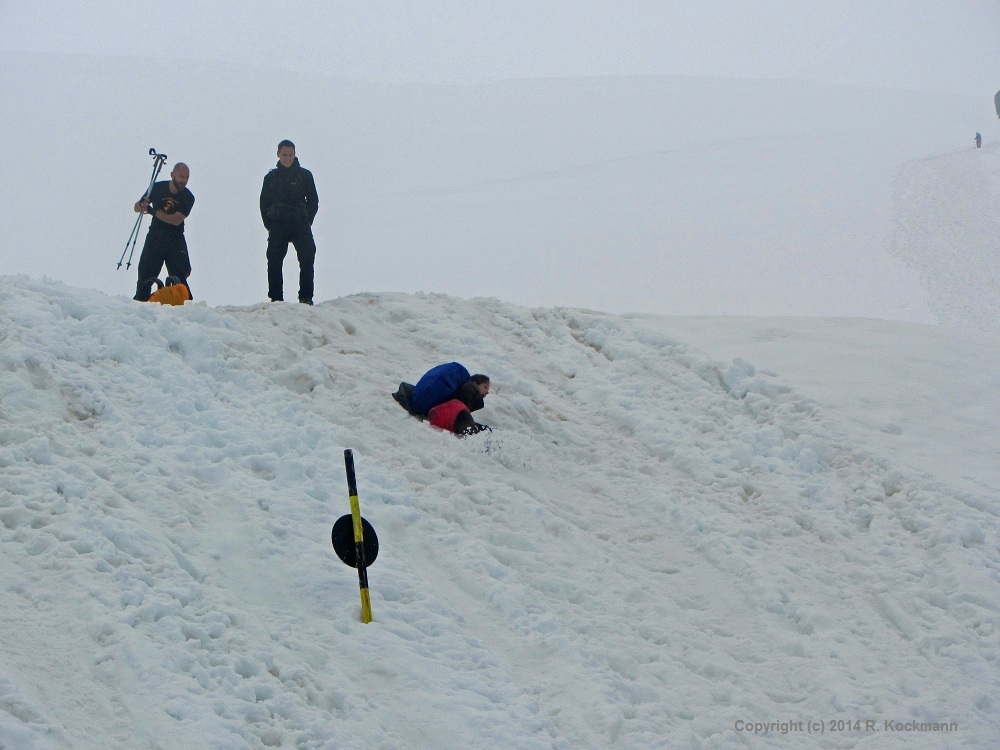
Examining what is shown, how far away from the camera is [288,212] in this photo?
10148 mm

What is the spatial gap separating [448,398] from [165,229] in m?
4.14

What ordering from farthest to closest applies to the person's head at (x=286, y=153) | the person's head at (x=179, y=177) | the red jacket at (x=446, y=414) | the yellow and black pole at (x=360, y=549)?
the person's head at (x=179, y=177) → the person's head at (x=286, y=153) → the red jacket at (x=446, y=414) → the yellow and black pole at (x=360, y=549)

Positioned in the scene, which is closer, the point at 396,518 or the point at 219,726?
the point at 219,726

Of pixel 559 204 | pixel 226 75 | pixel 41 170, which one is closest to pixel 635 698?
pixel 559 204

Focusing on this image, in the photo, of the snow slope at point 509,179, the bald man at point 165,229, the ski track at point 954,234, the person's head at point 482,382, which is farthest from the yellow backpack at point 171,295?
the snow slope at point 509,179

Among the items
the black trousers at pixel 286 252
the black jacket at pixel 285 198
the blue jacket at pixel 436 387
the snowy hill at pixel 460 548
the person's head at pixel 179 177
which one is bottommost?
the snowy hill at pixel 460 548

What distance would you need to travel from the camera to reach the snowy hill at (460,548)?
4695 millimetres

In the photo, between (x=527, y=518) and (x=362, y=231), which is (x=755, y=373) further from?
(x=362, y=231)

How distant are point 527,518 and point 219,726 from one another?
312 centimetres

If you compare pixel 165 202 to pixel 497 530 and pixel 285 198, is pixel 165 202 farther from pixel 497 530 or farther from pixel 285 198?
pixel 497 530

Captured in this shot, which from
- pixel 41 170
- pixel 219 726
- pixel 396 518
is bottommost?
pixel 219 726

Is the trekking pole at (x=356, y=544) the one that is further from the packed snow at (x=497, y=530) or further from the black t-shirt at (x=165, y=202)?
the black t-shirt at (x=165, y=202)

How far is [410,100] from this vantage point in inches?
2881

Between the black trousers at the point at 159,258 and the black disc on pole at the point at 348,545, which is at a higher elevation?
the black trousers at the point at 159,258
